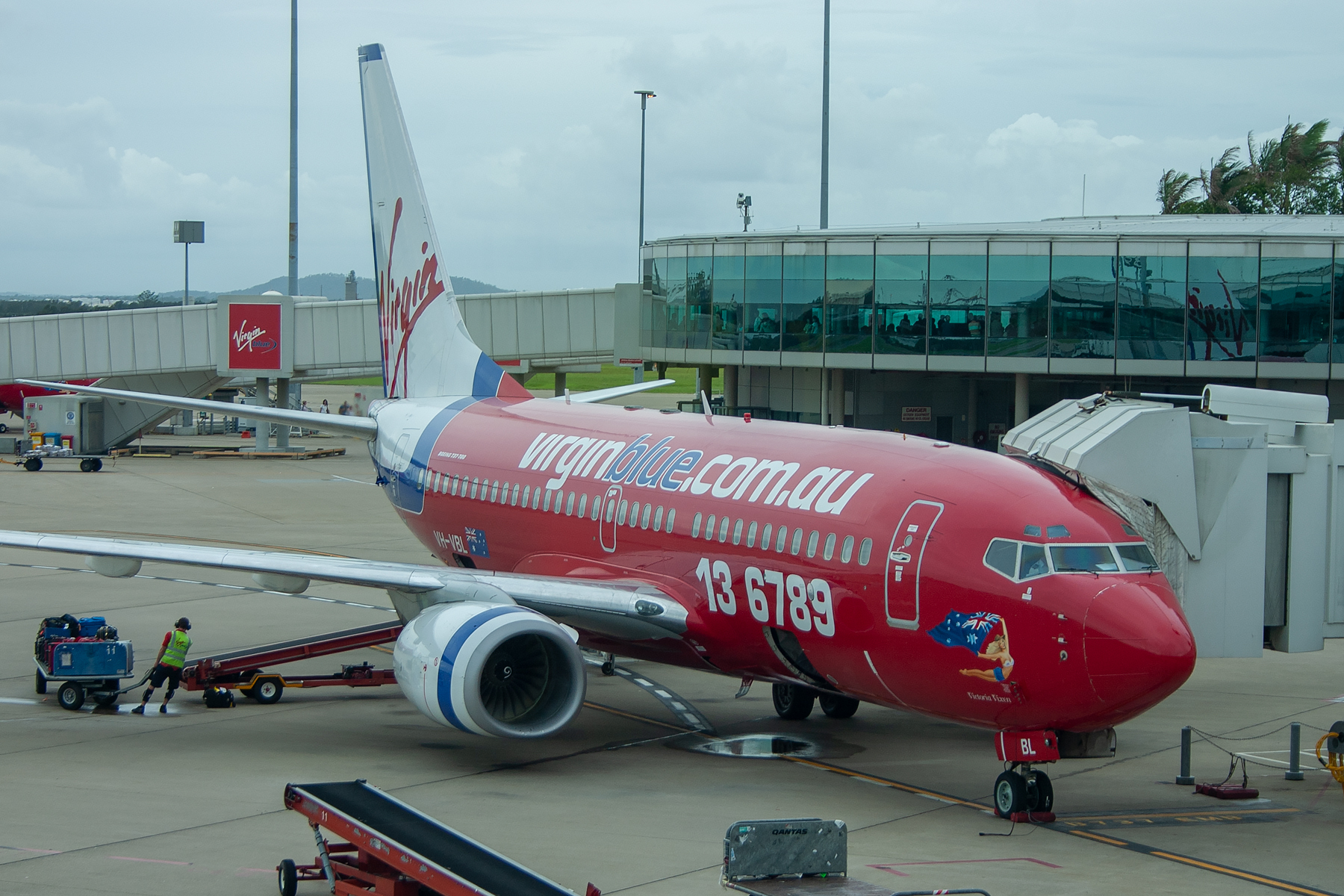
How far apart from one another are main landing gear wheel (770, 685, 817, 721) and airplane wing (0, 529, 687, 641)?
3064 mm

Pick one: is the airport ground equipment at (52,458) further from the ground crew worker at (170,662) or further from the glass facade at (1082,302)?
the glass facade at (1082,302)

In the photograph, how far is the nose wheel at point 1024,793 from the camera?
50.4ft

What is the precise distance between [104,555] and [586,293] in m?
40.7

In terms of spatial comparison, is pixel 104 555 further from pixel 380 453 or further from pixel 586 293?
pixel 586 293

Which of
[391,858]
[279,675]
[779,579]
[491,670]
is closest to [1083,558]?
[779,579]

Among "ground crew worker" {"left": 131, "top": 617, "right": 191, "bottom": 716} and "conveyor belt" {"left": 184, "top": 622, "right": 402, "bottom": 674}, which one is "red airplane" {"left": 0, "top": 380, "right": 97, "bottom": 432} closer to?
"conveyor belt" {"left": 184, "top": 622, "right": 402, "bottom": 674}

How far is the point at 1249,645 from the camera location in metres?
16.9

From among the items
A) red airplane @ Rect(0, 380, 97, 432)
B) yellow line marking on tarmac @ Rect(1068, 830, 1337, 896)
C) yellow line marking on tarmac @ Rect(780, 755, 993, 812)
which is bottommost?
yellow line marking on tarmac @ Rect(780, 755, 993, 812)

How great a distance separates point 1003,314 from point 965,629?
22565 mm

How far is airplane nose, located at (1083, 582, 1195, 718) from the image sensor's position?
558 inches

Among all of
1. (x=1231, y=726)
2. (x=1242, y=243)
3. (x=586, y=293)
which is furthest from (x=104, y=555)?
(x=586, y=293)

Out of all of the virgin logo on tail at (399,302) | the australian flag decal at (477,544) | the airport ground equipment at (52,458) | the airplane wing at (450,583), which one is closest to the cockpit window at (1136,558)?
the airplane wing at (450,583)

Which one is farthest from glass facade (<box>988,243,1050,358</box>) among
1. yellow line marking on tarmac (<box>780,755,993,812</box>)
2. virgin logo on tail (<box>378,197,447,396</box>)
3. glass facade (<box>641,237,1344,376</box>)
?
yellow line marking on tarmac (<box>780,755,993,812</box>)

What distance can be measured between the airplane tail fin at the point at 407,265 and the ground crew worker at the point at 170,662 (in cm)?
909
